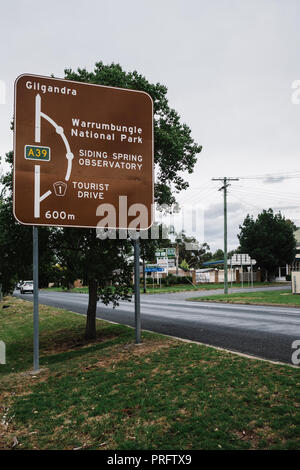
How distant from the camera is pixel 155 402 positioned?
5555 millimetres

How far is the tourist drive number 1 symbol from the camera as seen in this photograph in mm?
8352

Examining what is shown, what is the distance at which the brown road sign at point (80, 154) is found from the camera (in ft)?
27.4

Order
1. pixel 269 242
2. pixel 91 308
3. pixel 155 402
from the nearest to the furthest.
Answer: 1. pixel 155 402
2. pixel 91 308
3. pixel 269 242

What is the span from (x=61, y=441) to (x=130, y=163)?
6.08 meters

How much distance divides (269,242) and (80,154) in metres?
45.3

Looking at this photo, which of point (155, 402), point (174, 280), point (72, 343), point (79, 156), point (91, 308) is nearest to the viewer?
point (155, 402)

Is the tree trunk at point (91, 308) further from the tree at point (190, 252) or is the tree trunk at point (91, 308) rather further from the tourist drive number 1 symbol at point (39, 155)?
the tree at point (190, 252)

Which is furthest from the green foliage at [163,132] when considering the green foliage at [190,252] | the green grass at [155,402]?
the green foliage at [190,252]

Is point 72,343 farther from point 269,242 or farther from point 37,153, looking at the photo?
point 269,242

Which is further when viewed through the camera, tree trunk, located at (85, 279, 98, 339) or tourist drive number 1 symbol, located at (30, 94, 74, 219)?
tree trunk, located at (85, 279, 98, 339)

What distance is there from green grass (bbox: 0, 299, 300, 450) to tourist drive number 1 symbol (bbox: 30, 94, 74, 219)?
3.43m

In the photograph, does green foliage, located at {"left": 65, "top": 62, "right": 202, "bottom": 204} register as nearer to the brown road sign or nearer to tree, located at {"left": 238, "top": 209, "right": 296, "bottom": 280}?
the brown road sign

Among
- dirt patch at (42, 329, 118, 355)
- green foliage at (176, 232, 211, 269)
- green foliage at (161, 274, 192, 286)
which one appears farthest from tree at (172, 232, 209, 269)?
dirt patch at (42, 329, 118, 355)

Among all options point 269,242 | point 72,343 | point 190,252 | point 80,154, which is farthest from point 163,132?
point 190,252
